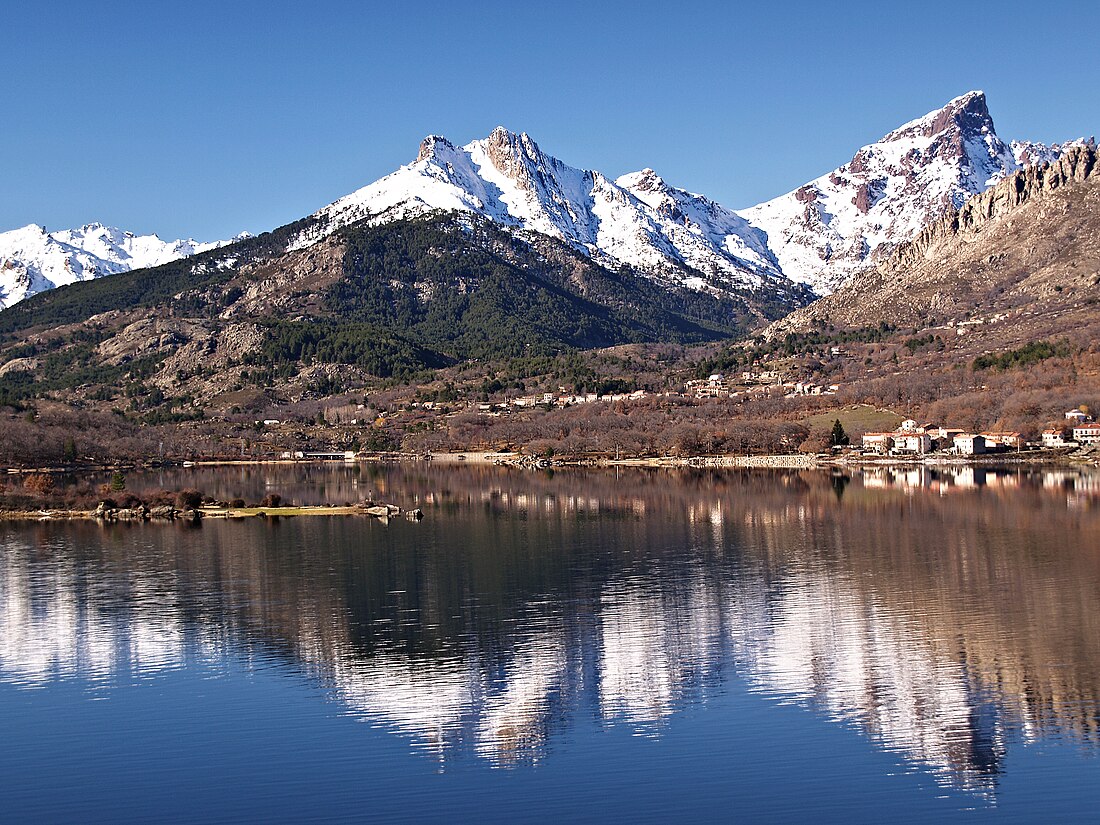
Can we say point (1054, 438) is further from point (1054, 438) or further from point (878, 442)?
point (878, 442)

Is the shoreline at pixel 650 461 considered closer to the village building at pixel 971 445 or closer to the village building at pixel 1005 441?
the village building at pixel 971 445

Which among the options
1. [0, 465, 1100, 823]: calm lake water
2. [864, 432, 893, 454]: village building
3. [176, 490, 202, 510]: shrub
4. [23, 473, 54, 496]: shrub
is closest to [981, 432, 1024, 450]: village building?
[864, 432, 893, 454]: village building

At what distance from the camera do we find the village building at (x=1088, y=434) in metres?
142

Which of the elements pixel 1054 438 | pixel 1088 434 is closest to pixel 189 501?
pixel 1054 438

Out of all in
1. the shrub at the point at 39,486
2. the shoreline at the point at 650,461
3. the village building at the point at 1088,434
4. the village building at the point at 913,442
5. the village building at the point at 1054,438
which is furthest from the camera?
the village building at the point at 913,442

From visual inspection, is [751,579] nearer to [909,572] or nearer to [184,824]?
[909,572]

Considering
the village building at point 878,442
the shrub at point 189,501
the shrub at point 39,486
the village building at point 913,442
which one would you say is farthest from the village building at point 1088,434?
the shrub at point 39,486

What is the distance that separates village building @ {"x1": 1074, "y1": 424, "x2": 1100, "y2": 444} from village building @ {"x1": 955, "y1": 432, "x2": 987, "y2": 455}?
9892mm

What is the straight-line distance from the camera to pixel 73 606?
5650 centimetres

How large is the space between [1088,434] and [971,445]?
12369 mm

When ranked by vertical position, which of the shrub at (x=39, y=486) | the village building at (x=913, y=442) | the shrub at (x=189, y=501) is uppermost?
the shrub at (x=39, y=486)

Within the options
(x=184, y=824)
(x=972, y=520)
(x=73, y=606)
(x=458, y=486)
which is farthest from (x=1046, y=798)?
(x=458, y=486)

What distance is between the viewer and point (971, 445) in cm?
14700

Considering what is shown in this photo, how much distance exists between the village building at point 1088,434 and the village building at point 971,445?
9.89 meters
